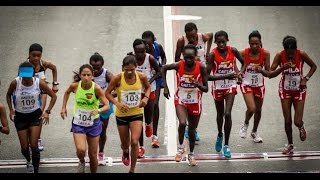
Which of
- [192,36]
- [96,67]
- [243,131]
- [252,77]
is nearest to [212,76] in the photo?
[252,77]

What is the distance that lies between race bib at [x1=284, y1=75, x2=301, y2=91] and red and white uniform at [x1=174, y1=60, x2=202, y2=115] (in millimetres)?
1627

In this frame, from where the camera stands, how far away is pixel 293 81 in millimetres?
15367

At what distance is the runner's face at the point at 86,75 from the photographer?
1386 cm

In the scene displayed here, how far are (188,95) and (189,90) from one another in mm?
84

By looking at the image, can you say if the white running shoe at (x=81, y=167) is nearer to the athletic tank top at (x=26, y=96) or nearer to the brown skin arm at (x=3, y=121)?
the athletic tank top at (x=26, y=96)

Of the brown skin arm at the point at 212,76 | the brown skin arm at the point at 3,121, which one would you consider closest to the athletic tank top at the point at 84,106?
A: the brown skin arm at the point at 3,121

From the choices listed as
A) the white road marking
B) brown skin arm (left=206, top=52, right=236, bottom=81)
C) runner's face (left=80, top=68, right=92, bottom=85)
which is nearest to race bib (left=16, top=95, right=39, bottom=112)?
runner's face (left=80, top=68, right=92, bottom=85)

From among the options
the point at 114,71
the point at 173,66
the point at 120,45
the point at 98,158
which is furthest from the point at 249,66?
the point at 120,45

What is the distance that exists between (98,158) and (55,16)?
9.09 m

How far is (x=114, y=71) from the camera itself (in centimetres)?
2009

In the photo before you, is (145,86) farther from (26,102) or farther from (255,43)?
(255,43)

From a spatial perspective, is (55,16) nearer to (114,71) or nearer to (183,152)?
(114,71)

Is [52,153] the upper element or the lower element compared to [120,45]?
lower

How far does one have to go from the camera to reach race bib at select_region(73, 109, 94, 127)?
13.9 metres
